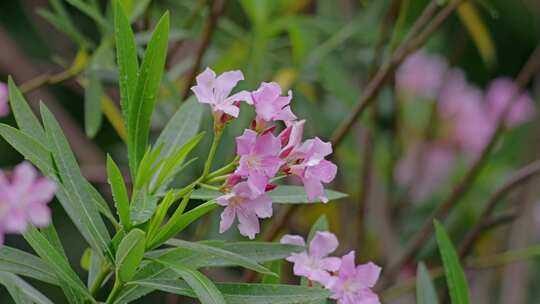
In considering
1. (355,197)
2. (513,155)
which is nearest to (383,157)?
(355,197)

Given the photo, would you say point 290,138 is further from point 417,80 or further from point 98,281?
point 417,80

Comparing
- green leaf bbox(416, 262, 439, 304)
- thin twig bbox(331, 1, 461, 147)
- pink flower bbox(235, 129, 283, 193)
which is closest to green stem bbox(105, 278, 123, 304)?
pink flower bbox(235, 129, 283, 193)

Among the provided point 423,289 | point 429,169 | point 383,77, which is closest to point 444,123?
point 429,169

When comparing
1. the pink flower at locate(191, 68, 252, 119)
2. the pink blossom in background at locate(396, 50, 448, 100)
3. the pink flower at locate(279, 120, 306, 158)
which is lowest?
the pink flower at locate(279, 120, 306, 158)

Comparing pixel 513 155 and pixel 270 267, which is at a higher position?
pixel 513 155

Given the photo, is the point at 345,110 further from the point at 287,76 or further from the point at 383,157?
the point at 287,76

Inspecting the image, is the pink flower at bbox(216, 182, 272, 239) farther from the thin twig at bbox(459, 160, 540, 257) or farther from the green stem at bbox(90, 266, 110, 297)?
the thin twig at bbox(459, 160, 540, 257)
